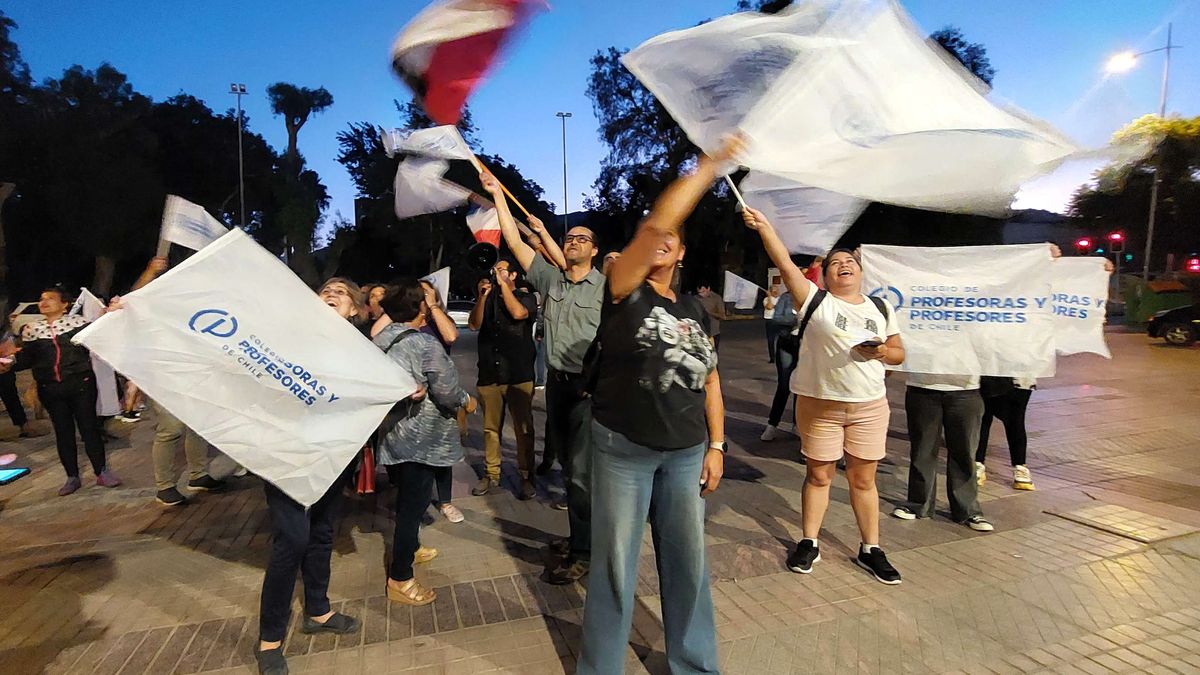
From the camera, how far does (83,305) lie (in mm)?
7812

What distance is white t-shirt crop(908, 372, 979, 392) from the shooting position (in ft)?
16.2

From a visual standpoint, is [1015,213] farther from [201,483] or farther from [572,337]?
[201,483]

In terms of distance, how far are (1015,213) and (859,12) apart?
1.25 metres

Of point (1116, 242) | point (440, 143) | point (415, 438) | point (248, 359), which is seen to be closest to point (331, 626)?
point (415, 438)

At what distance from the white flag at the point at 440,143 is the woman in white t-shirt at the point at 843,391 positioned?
7.18ft

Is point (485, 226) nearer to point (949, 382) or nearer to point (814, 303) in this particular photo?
point (814, 303)

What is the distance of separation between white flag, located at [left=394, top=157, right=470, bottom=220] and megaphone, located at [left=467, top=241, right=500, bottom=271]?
3.44 ft

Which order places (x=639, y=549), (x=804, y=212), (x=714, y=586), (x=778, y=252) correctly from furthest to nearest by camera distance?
(x=714, y=586) → (x=804, y=212) → (x=778, y=252) → (x=639, y=549)

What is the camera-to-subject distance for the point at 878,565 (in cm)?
406

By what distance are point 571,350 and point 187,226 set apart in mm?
2388

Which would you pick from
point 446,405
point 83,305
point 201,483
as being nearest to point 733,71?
point 446,405

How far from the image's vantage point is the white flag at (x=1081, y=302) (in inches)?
227

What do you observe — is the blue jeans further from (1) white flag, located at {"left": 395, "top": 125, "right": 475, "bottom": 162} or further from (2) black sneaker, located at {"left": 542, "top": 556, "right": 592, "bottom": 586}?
(1) white flag, located at {"left": 395, "top": 125, "right": 475, "bottom": 162}

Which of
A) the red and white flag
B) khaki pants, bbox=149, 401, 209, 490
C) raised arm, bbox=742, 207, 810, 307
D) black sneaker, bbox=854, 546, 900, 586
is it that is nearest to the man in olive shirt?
raised arm, bbox=742, 207, 810, 307
